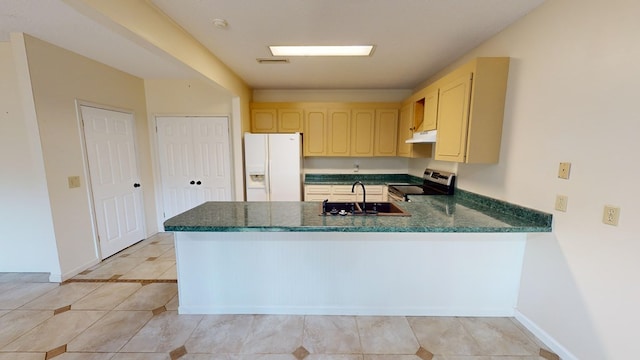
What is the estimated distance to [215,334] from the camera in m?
1.81

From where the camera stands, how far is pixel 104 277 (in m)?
2.60

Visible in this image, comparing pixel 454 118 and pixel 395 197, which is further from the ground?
pixel 454 118

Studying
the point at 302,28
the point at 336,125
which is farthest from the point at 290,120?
the point at 302,28

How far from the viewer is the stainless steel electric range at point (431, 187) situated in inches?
113

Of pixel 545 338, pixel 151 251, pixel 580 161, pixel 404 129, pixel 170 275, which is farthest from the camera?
pixel 404 129

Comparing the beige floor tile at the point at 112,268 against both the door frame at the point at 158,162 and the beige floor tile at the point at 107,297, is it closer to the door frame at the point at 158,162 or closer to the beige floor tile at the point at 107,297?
the beige floor tile at the point at 107,297

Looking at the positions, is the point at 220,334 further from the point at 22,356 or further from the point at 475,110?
the point at 475,110

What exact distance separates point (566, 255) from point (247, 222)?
220 cm

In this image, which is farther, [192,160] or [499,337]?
[192,160]

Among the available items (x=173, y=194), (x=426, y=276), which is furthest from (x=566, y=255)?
(x=173, y=194)

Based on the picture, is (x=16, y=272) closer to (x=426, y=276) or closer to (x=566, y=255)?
(x=426, y=276)

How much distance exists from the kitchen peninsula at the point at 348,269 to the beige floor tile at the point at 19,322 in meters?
1.12

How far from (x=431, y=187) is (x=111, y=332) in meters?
3.68

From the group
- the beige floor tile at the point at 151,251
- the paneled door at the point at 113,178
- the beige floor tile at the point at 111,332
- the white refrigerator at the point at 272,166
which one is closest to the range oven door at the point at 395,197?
the white refrigerator at the point at 272,166
